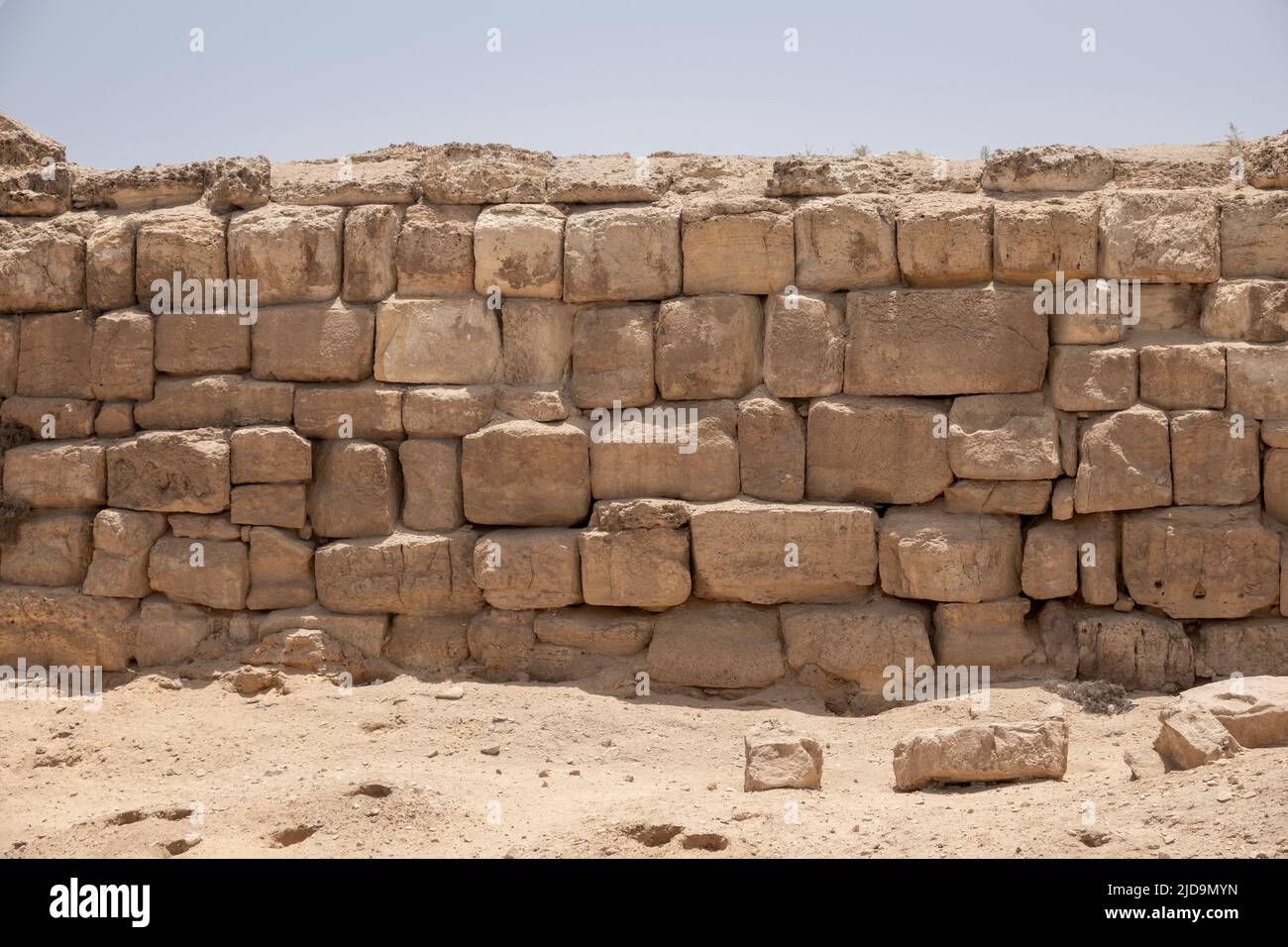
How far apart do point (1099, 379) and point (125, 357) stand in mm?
6126

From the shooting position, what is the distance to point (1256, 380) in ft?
22.9

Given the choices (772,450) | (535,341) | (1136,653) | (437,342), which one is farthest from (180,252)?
(1136,653)

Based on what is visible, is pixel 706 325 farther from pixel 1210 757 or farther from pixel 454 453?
pixel 1210 757

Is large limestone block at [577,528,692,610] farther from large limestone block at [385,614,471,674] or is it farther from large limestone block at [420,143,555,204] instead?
large limestone block at [420,143,555,204]

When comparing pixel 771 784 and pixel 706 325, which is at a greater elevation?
pixel 706 325

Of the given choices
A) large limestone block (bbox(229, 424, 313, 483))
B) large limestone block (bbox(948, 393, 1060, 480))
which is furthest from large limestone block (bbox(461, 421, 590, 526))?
large limestone block (bbox(948, 393, 1060, 480))

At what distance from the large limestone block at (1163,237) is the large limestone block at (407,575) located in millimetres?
4269

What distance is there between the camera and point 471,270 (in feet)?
25.4

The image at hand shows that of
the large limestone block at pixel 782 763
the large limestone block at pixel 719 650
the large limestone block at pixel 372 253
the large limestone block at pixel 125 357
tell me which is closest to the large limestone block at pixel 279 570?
the large limestone block at pixel 125 357

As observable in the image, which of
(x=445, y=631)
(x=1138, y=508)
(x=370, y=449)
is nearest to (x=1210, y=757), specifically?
(x=1138, y=508)

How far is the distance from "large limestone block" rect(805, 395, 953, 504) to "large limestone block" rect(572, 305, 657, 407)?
1.08 m

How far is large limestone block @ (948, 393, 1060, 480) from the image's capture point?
7.11 m

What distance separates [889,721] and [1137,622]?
159cm

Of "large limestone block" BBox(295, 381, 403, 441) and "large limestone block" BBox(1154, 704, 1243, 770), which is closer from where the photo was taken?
"large limestone block" BBox(1154, 704, 1243, 770)
